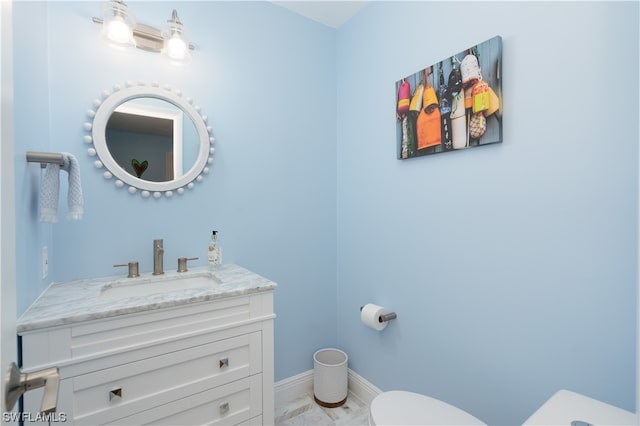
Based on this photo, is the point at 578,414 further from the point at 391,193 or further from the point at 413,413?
the point at 391,193

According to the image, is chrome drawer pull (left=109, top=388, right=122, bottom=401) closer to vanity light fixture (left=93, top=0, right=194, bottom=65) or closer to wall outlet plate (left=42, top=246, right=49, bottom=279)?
wall outlet plate (left=42, top=246, right=49, bottom=279)

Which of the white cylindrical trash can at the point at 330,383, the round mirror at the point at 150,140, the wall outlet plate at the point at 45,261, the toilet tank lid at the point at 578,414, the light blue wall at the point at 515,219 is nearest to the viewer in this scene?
the toilet tank lid at the point at 578,414

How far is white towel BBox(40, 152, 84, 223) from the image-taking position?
1.12 m

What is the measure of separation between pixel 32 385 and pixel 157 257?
1096mm

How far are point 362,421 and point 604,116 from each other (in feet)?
5.88

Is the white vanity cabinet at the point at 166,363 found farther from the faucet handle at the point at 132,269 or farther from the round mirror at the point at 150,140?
the round mirror at the point at 150,140

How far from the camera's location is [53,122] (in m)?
1.35

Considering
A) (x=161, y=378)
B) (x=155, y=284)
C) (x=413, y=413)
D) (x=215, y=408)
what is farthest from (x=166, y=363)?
(x=413, y=413)

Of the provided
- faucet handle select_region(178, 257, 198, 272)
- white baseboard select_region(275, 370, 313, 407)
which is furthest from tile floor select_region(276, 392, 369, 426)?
faucet handle select_region(178, 257, 198, 272)

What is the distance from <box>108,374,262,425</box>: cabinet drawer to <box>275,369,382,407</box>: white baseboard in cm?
59

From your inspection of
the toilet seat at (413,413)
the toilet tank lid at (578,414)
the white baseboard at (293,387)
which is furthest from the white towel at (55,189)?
the toilet tank lid at (578,414)

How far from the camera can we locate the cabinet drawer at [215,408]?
3.80ft

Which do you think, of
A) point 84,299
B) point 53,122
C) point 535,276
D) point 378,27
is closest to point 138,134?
point 53,122

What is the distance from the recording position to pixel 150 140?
158 cm
